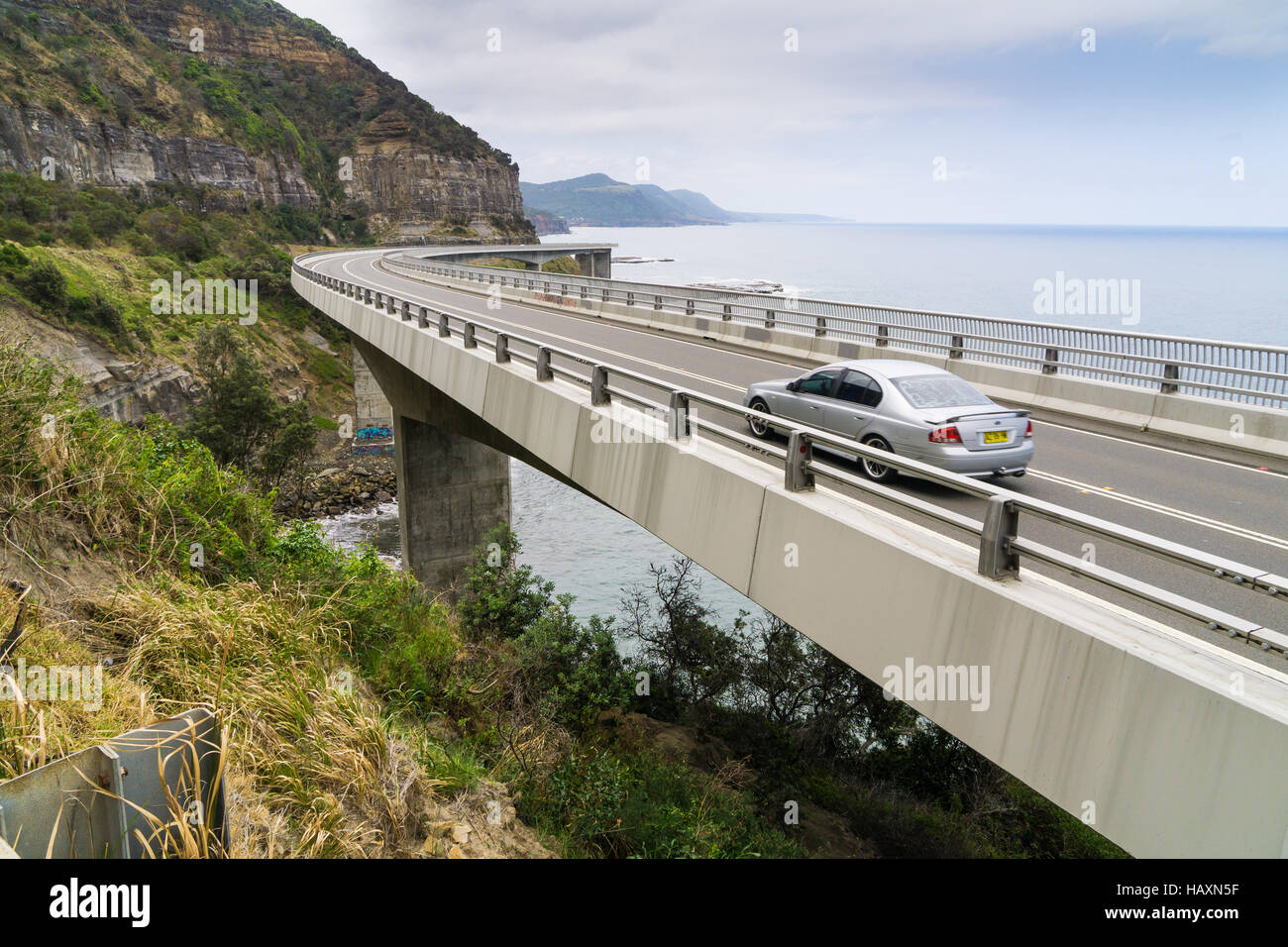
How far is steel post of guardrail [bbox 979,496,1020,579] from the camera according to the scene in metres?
5.39

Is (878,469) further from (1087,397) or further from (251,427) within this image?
(251,427)

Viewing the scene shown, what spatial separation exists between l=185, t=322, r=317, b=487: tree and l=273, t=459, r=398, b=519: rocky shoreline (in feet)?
5.65

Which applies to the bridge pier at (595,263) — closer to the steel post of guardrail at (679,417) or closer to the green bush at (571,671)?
the green bush at (571,671)

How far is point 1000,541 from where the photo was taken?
214 inches

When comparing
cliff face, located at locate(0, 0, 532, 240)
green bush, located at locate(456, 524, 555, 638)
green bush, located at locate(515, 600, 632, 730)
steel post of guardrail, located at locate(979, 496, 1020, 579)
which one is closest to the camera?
steel post of guardrail, located at locate(979, 496, 1020, 579)

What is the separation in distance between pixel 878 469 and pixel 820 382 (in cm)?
178

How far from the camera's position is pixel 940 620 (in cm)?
569

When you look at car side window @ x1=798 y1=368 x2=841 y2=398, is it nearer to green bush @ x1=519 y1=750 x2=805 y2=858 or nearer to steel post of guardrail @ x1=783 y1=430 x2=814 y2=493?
steel post of guardrail @ x1=783 y1=430 x2=814 y2=493

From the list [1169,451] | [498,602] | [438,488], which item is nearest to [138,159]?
[438,488]

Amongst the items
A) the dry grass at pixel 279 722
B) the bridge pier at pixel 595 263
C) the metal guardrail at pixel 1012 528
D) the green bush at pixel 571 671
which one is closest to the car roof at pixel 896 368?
the metal guardrail at pixel 1012 528

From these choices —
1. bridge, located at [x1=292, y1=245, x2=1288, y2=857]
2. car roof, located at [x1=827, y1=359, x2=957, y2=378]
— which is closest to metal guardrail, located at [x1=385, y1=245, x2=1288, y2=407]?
bridge, located at [x1=292, y1=245, x2=1288, y2=857]

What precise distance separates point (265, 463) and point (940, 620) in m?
32.9

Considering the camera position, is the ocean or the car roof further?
the ocean
